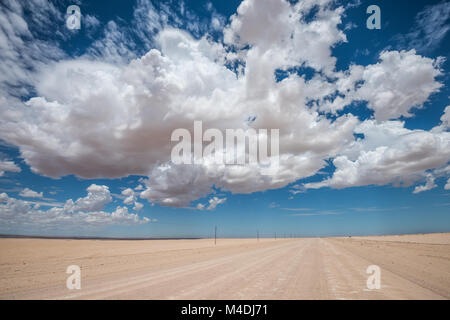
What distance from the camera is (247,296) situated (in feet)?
27.0

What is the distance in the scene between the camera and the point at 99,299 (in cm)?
817

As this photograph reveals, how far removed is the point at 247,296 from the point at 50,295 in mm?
7329
